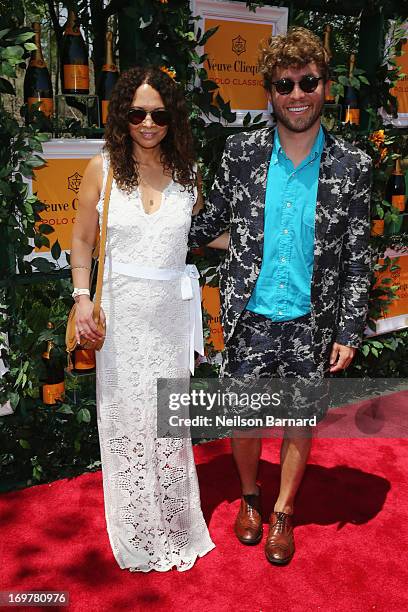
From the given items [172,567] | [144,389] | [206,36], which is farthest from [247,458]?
[206,36]

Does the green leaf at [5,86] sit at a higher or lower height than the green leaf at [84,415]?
higher

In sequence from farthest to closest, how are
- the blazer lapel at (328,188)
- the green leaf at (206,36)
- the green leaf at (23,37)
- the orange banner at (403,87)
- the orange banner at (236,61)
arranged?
the orange banner at (403,87) < the orange banner at (236,61) < the green leaf at (206,36) < the green leaf at (23,37) < the blazer lapel at (328,188)

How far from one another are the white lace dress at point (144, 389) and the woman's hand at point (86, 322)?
0.07 meters

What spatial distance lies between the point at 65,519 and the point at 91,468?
1.88 ft

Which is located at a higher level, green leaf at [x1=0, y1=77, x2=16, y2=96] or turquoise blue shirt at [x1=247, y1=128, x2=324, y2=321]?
green leaf at [x1=0, y1=77, x2=16, y2=96]

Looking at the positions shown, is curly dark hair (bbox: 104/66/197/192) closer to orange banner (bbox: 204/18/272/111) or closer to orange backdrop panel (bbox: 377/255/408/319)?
orange banner (bbox: 204/18/272/111)

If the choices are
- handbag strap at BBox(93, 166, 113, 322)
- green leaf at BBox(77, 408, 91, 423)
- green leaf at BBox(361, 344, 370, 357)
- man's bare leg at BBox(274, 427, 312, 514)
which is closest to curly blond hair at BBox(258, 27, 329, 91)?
handbag strap at BBox(93, 166, 113, 322)

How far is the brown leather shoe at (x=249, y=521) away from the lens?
307 centimetres

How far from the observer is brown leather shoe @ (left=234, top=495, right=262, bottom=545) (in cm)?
307

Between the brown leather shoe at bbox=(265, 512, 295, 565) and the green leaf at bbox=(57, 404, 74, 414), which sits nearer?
the brown leather shoe at bbox=(265, 512, 295, 565)

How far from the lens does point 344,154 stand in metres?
2.67

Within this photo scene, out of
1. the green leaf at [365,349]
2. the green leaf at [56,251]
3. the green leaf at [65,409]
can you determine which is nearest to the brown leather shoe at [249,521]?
the green leaf at [65,409]

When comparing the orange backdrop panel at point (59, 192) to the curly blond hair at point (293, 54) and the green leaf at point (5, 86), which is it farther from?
the curly blond hair at point (293, 54)

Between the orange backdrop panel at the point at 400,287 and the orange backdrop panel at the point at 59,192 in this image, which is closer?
the orange backdrop panel at the point at 59,192
